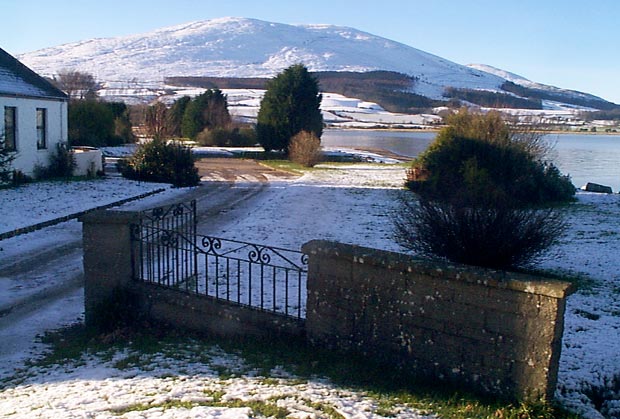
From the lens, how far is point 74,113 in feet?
110

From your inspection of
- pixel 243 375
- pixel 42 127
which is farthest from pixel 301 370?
pixel 42 127

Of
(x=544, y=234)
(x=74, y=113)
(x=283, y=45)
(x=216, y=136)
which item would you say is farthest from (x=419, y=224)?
(x=283, y=45)

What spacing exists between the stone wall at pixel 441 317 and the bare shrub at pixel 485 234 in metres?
3.38

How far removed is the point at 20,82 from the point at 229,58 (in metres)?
158

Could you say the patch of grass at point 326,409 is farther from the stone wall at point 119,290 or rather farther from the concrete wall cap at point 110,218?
the concrete wall cap at point 110,218

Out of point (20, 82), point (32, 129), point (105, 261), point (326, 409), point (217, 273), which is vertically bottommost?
point (326, 409)

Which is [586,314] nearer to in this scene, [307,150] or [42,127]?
[42,127]

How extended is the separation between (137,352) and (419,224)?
458 centimetres

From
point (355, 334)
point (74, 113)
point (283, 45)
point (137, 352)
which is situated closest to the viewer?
point (355, 334)

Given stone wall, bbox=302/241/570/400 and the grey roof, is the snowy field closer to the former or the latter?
stone wall, bbox=302/241/570/400

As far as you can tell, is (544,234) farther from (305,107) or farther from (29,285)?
(305,107)

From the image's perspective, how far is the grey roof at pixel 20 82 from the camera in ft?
69.1

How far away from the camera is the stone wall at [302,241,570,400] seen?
4.52 m

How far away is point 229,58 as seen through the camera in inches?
6895
